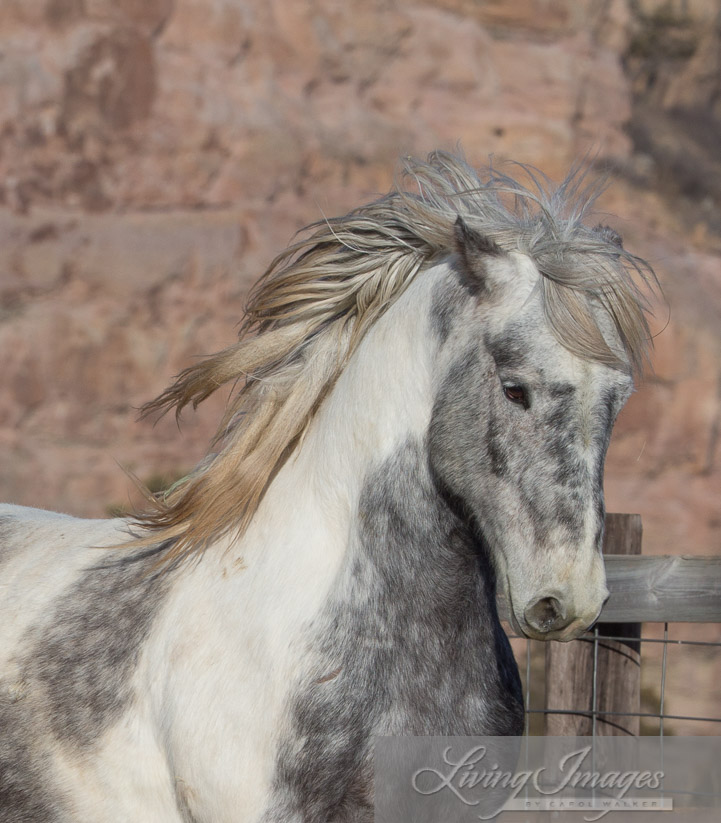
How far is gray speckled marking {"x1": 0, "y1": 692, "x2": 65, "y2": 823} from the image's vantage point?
7.48 feet

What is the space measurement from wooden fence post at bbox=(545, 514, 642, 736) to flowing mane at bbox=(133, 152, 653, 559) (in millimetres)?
1594

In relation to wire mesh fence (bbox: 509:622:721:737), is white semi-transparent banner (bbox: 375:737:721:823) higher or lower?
higher

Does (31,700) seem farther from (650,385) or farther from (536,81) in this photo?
(536,81)

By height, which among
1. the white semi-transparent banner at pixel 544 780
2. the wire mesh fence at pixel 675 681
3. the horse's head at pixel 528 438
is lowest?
the wire mesh fence at pixel 675 681

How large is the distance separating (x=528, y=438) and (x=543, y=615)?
1.12ft

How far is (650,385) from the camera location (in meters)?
9.24

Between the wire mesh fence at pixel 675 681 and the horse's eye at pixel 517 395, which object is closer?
the horse's eye at pixel 517 395

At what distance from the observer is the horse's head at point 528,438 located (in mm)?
1919

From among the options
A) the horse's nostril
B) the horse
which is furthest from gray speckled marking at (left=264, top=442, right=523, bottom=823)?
the horse's nostril

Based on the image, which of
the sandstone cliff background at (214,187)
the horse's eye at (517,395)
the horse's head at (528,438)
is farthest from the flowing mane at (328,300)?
the sandstone cliff background at (214,187)

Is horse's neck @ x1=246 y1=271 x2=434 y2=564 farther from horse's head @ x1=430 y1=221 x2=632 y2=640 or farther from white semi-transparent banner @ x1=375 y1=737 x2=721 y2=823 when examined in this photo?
white semi-transparent banner @ x1=375 y1=737 x2=721 y2=823

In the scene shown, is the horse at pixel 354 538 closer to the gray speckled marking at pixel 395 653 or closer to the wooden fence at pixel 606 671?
the gray speckled marking at pixel 395 653

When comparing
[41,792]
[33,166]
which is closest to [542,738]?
[41,792]

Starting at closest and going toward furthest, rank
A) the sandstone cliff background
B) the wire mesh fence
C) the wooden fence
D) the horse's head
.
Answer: the horse's head, the wooden fence, the wire mesh fence, the sandstone cliff background
